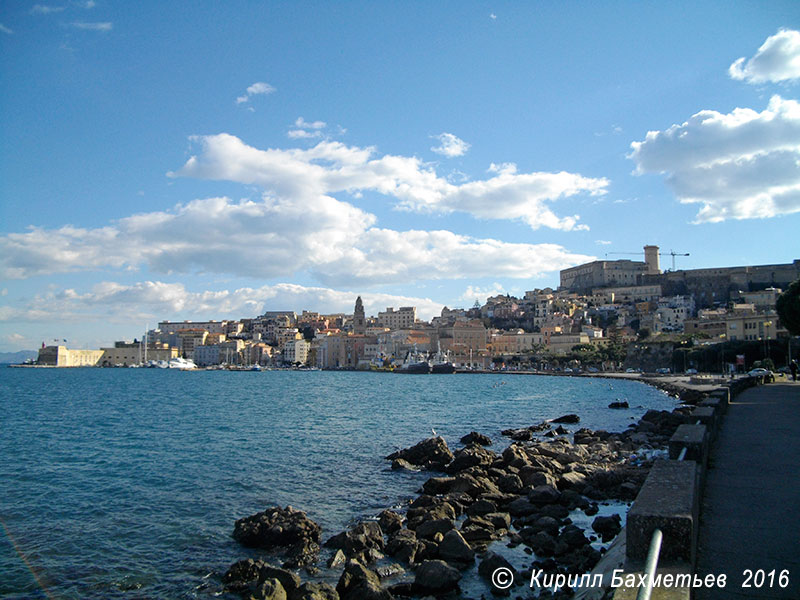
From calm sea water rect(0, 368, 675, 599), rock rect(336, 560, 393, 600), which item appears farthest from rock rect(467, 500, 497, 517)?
rock rect(336, 560, 393, 600)

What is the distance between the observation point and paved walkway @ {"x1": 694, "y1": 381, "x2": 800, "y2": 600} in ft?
16.0

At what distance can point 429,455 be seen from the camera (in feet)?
59.8

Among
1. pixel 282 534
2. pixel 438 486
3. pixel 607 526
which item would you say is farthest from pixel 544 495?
pixel 282 534

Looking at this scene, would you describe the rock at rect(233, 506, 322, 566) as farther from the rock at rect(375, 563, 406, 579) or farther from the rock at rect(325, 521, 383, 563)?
the rock at rect(375, 563, 406, 579)

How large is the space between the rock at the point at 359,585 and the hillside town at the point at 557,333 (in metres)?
64.2

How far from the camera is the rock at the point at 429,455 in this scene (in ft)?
58.4

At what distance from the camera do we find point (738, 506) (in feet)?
22.1

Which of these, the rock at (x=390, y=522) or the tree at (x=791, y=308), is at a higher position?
the tree at (x=791, y=308)

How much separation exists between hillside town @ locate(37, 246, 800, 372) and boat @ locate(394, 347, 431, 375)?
87cm

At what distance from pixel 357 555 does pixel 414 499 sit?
429cm

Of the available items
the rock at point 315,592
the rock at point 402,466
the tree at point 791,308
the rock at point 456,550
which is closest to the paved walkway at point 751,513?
the rock at point 456,550

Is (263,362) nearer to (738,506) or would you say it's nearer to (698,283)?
(698,283)

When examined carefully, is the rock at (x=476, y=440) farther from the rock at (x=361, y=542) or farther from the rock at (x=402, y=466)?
the rock at (x=361, y=542)

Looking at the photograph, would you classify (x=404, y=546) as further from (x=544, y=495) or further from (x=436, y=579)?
(x=544, y=495)
